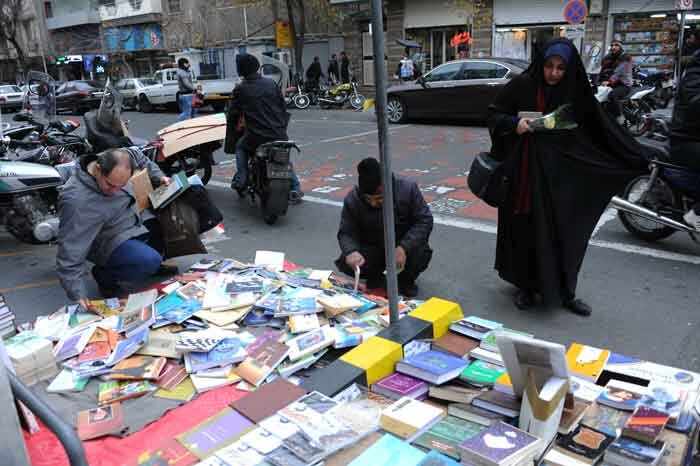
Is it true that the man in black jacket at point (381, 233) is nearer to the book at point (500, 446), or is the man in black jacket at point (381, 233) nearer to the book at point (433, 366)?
the book at point (433, 366)

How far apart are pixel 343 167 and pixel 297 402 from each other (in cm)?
675

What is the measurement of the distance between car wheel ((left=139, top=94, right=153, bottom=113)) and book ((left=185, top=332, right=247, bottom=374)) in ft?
65.9

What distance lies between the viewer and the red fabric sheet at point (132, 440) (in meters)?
2.54

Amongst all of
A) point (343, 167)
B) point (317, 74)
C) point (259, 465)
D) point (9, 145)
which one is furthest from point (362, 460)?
point (317, 74)

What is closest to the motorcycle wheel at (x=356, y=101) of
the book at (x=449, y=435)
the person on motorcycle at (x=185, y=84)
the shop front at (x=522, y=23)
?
the shop front at (x=522, y=23)

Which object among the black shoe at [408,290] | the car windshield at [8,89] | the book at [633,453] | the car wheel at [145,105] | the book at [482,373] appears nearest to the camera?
the book at [633,453]

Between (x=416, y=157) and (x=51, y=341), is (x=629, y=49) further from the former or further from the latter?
(x=51, y=341)

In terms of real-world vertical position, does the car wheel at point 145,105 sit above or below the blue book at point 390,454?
above

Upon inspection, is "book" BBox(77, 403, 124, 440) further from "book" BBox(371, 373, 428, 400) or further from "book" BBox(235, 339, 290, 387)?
"book" BBox(371, 373, 428, 400)

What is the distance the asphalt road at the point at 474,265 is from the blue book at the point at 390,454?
1821mm

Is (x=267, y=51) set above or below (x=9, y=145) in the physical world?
above

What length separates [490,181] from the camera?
155 inches

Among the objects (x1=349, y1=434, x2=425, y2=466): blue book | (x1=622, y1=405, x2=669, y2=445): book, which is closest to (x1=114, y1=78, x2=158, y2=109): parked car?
(x1=349, y1=434, x2=425, y2=466): blue book

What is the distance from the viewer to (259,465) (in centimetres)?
217
